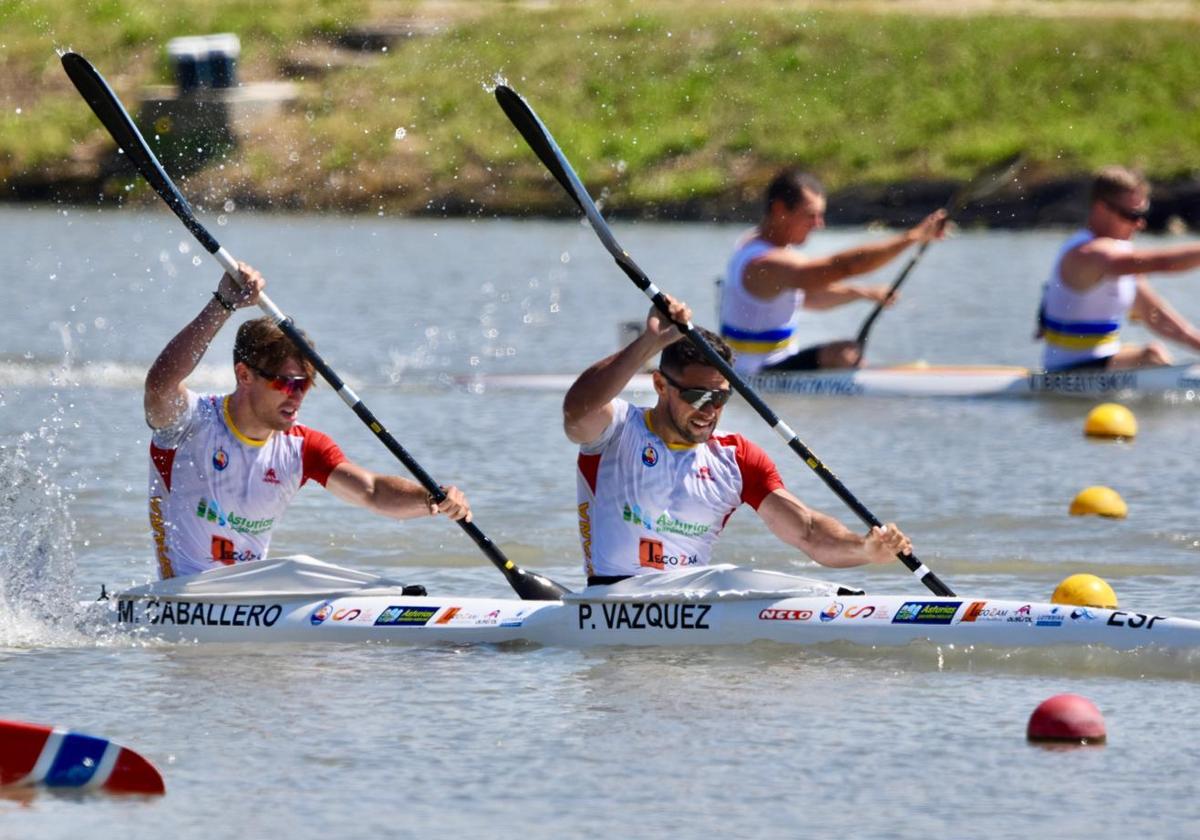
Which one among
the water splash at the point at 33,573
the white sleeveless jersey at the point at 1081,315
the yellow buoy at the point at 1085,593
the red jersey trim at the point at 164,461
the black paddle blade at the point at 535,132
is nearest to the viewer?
the red jersey trim at the point at 164,461

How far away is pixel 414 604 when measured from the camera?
836 centimetres

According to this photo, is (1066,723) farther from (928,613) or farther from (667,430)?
(667,430)

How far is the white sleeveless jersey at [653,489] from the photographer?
26.9 ft

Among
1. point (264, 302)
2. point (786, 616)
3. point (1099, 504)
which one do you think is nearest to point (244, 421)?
point (264, 302)

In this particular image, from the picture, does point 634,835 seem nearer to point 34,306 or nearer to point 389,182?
point 34,306

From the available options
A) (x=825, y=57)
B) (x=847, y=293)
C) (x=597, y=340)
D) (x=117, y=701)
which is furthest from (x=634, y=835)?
(x=825, y=57)

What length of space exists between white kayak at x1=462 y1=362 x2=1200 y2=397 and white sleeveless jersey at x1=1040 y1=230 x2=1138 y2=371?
183 mm

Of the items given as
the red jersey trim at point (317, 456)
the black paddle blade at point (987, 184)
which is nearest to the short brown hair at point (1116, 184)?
the black paddle blade at point (987, 184)

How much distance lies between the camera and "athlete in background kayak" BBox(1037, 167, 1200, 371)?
51.0 feet

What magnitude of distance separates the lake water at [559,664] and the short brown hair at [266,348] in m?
1.10

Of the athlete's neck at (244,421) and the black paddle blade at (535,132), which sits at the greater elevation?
the black paddle blade at (535,132)

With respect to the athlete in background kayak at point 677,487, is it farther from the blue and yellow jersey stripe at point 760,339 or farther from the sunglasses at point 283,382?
the blue and yellow jersey stripe at point 760,339

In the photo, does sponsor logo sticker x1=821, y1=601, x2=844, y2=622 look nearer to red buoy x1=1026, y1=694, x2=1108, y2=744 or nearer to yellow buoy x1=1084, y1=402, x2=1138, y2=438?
red buoy x1=1026, y1=694, x2=1108, y2=744

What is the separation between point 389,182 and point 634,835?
106 feet
